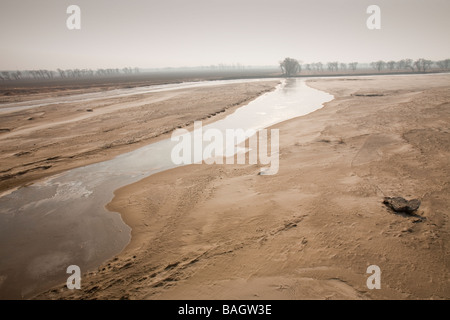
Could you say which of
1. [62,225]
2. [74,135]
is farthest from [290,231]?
[74,135]

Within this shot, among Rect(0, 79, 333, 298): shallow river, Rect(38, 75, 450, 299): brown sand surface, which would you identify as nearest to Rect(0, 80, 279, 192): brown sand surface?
Rect(0, 79, 333, 298): shallow river

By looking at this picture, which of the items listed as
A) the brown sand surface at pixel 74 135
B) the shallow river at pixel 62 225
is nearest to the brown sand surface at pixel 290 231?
the shallow river at pixel 62 225

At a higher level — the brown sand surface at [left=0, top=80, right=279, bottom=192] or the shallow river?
the brown sand surface at [left=0, top=80, right=279, bottom=192]

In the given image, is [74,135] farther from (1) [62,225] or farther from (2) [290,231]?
(2) [290,231]

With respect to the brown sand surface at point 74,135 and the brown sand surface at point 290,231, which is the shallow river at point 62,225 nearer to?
the brown sand surface at point 290,231

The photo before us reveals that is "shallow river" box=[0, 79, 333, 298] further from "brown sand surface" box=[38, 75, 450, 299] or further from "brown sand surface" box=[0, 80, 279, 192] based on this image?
"brown sand surface" box=[0, 80, 279, 192]
